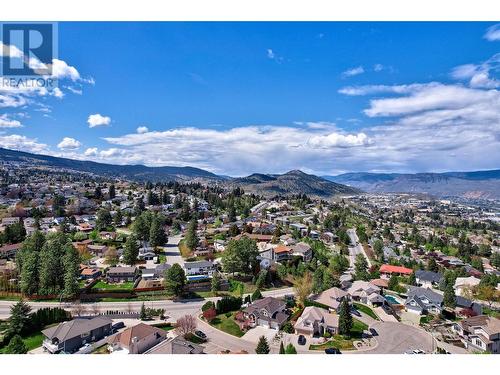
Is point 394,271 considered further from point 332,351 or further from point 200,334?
point 200,334

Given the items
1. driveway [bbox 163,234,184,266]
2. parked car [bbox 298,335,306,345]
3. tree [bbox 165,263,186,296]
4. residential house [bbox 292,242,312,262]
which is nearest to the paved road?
residential house [bbox 292,242,312,262]

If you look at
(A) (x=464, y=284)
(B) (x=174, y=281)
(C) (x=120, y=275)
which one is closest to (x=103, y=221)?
(C) (x=120, y=275)

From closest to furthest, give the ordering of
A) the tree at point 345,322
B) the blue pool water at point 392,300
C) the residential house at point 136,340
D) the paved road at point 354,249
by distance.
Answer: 1. the residential house at point 136,340
2. the tree at point 345,322
3. the blue pool water at point 392,300
4. the paved road at point 354,249

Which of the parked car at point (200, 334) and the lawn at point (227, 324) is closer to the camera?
the parked car at point (200, 334)

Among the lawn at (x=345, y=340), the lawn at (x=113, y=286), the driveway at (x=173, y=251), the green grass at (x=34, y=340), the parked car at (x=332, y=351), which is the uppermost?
the driveway at (x=173, y=251)

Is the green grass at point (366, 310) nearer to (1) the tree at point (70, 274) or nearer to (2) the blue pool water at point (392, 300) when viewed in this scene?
(2) the blue pool water at point (392, 300)

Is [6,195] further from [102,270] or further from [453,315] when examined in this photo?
[453,315]

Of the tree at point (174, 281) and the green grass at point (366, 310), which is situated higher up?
the tree at point (174, 281)

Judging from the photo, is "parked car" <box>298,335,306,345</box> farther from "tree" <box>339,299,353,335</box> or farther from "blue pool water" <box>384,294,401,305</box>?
"blue pool water" <box>384,294,401,305</box>

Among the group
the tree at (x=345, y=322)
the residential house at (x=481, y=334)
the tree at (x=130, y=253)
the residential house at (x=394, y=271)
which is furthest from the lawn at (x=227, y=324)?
the residential house at (x=394, y=271)
